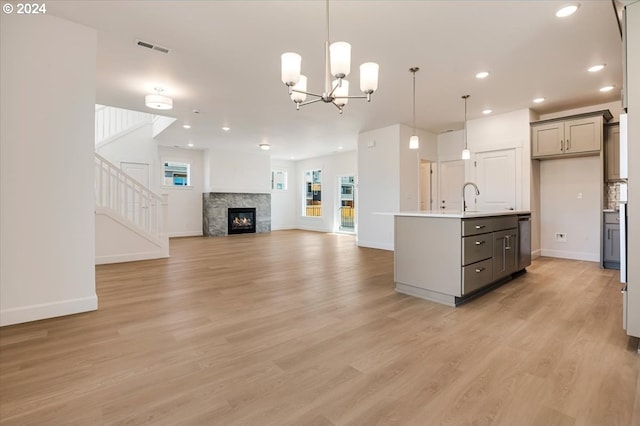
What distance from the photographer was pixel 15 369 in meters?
1.95

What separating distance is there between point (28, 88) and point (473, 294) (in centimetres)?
480

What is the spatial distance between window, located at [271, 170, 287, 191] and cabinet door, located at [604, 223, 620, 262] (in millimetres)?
9628

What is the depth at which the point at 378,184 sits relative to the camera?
7023mm

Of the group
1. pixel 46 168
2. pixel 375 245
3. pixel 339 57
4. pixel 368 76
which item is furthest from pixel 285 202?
pixel 339 57

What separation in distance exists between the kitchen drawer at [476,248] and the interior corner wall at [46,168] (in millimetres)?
3757

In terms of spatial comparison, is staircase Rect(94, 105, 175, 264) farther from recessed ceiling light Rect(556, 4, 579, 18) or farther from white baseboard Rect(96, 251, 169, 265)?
recessed ceiling light Rect(556, 4, 579, 18)

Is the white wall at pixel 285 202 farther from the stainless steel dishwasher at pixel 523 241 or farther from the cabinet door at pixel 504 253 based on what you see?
the cabinet door at pixel 504 253

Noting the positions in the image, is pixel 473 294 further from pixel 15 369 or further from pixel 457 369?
pixel 15 369

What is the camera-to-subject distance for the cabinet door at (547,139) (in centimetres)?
526

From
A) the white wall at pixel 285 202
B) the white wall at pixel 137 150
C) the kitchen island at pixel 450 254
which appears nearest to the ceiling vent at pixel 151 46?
the kitchen island at pixel 450 254

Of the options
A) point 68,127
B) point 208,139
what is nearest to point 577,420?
point 68,127

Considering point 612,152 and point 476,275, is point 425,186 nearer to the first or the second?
point 612,152

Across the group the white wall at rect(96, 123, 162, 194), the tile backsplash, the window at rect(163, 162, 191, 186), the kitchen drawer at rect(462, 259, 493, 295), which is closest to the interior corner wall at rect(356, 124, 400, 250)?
the kitchen drawer at rect(462, 259, 493, 295)

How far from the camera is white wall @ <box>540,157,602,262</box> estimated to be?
5.39m
